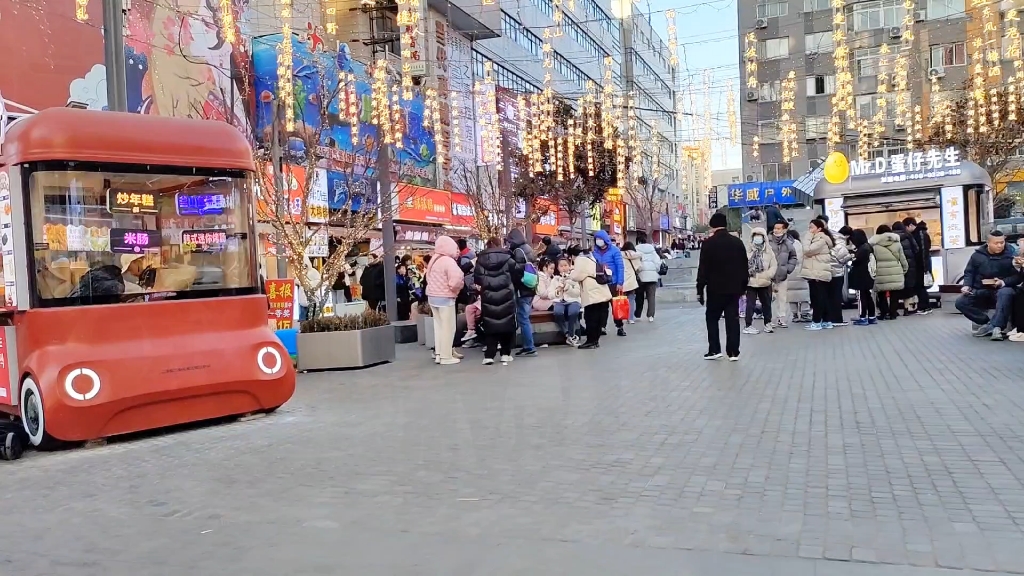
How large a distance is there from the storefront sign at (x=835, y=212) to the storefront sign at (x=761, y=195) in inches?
555

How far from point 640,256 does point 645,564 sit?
13.0m

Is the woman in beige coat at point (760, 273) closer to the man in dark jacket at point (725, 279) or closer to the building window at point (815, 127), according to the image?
the man in dark jacket at point (725, 279)

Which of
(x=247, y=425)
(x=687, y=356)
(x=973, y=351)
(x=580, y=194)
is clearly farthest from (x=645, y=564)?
(x=580, y=194)

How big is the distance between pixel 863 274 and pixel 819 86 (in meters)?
34.2

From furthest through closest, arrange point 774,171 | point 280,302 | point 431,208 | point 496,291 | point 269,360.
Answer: point 774,171, point 431,208, point 280,302, point 496,291, point 269,360

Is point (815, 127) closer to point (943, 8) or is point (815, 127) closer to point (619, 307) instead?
point (943, 8)

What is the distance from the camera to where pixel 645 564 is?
12.9 feet

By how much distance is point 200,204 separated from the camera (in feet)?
25.7

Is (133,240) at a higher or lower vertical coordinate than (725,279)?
higher

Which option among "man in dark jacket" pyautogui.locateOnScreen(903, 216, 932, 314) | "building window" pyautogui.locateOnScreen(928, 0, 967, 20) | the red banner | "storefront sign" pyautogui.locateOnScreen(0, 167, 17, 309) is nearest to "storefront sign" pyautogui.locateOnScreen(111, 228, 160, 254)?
"storefront sign" pyautogui.locateOnScreen(0, 167, 17, 309)

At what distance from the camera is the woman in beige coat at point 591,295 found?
506 inches

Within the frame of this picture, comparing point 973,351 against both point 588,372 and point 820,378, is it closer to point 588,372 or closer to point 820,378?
point 820,378

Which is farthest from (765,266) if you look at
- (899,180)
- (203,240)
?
(203,240)

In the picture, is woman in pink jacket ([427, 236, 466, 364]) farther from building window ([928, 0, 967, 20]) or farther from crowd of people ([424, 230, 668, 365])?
building window ([928, 0, 967, 20])
